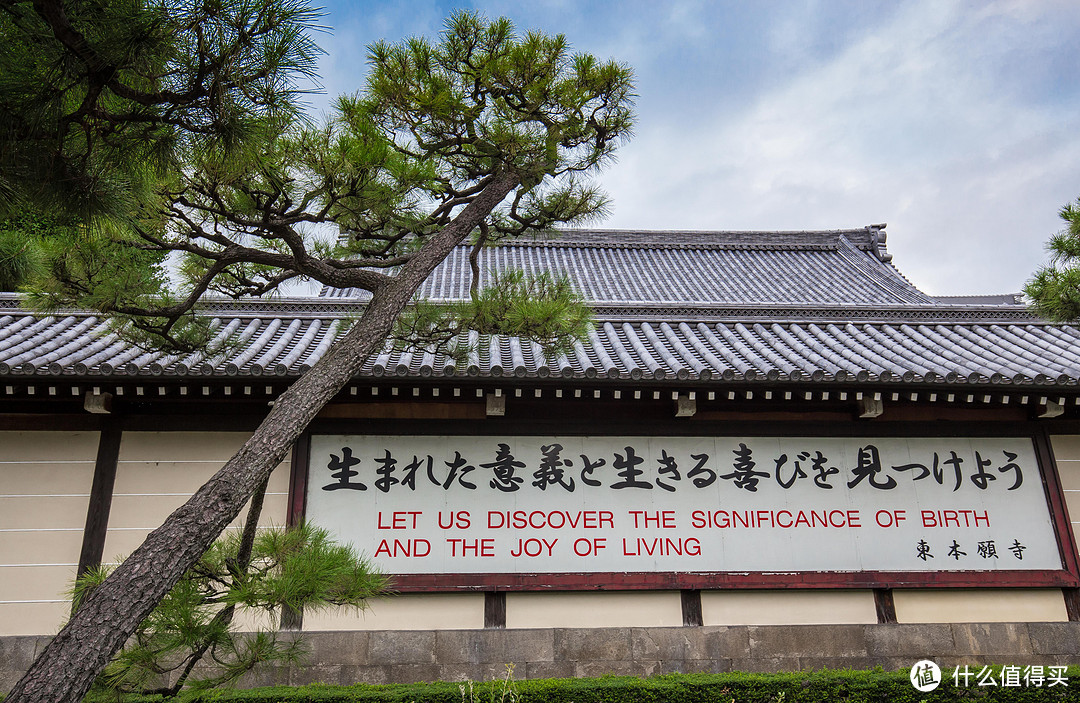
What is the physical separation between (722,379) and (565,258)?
9476mm

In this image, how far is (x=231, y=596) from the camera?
337 cm

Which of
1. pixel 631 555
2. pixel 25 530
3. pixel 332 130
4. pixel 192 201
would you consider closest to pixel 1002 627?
pixel 631 555

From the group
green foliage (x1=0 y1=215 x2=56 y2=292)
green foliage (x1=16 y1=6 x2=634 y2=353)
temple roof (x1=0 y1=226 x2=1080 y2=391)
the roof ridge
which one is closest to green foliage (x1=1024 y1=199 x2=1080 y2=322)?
temple roof (x1=0 y1=226 x2=1080 y2=391)

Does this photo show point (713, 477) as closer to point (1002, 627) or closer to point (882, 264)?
point (1002, 627)

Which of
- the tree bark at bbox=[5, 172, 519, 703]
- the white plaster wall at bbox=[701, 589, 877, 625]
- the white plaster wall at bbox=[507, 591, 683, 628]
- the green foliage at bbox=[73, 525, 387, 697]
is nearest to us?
the tree bark at bbox=[5, 172, 519, 703]

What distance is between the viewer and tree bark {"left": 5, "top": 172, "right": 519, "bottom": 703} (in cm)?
262

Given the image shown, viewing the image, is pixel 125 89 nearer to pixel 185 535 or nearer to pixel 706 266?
pixel 185 535

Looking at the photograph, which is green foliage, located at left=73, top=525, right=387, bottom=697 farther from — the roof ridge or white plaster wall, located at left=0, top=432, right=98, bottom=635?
the roof ridge

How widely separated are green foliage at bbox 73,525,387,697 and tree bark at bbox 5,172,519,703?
1.53 feet

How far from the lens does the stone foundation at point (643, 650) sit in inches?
231

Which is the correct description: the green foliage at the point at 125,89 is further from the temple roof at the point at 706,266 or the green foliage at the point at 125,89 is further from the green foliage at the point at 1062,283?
the temple roof at the point at 706,266

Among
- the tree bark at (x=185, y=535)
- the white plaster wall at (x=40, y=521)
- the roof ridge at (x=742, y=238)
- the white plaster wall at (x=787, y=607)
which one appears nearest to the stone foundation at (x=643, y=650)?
the white plaster wall at (x=787, y=607)

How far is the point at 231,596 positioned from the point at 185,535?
0.52 m

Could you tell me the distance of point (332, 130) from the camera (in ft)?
14.5
